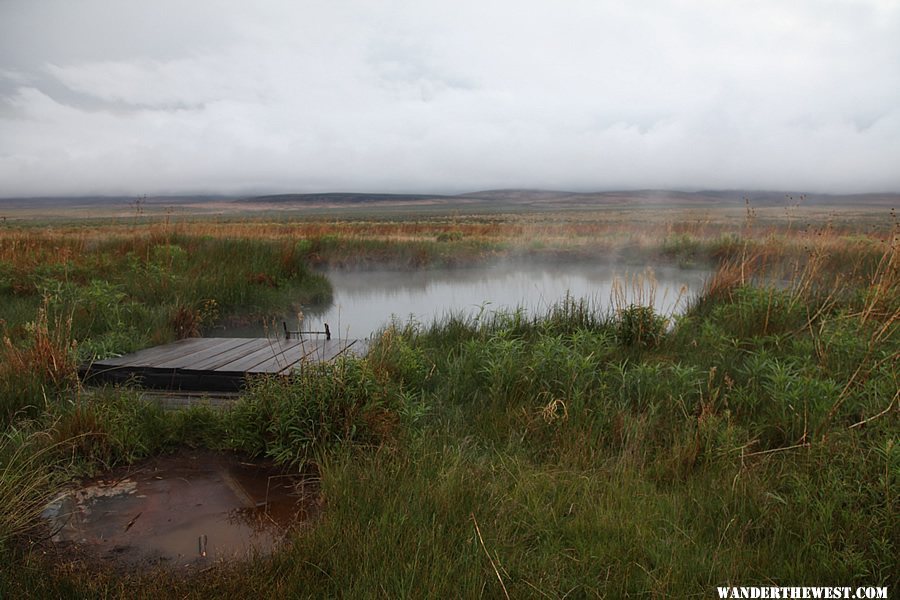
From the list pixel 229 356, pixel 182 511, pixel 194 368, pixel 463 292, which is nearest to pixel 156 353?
pixel 229 356

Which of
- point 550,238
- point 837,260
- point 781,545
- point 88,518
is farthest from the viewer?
point 550,238

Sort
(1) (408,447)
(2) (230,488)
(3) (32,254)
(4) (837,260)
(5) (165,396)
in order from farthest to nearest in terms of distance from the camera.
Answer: (4) (837,260) → (3) (32,254) → (5) (165,396) → (1) (408,447) → (2) (230,488)

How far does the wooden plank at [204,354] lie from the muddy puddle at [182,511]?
1.27 metres

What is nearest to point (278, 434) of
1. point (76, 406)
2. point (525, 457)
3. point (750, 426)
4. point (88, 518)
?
point (88, 518)

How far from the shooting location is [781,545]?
240 centimetres

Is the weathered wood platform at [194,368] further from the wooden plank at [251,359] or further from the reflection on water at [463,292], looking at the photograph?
the reflection on water at [463,292]

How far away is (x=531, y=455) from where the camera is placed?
336 centimetres

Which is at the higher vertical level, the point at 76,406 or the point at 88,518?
the point at 76,406

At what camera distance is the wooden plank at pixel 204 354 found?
4.45 m

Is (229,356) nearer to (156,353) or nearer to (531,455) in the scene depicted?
(156,353)

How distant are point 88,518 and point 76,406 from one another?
0.94 meters

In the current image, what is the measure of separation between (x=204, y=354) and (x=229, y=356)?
0.88 ft

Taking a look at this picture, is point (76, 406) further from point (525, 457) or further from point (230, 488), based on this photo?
point (525, 457)

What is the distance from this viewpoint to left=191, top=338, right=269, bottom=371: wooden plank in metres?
4.41
